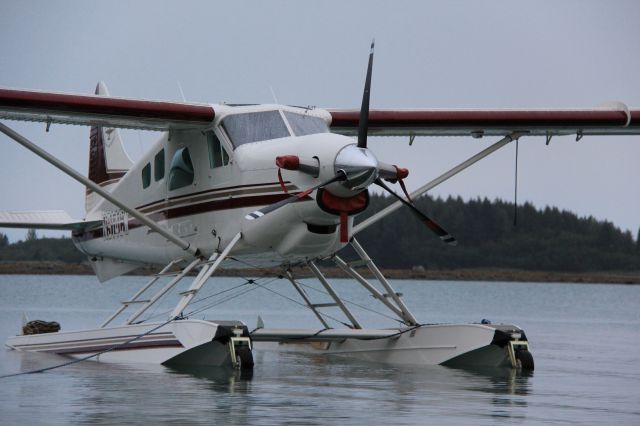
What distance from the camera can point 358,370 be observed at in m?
12.9

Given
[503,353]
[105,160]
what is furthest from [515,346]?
[105,160]

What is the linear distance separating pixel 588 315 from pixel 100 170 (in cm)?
2021

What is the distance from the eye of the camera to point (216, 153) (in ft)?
43.2

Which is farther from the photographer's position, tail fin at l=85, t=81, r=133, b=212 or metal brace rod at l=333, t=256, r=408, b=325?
tail fin at l=85, t=81, r=133, b=212

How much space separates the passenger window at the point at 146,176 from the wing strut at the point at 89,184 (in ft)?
3.84

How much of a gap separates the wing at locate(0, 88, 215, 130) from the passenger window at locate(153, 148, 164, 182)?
3.02ft

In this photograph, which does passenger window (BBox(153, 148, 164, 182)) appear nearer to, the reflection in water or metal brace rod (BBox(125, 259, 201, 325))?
metal brace rod (BBox(125, 259, 201, 325))

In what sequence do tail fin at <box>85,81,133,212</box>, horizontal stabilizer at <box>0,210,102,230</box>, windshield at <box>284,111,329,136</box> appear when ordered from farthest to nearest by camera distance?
tail fin at <box>85,81,133,212</box>, horizontal stabilizer at <box>0,210,102,230</box>, windshield at <box>284,111,329,136</box>

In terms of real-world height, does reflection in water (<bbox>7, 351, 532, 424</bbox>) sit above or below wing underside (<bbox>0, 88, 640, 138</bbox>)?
below

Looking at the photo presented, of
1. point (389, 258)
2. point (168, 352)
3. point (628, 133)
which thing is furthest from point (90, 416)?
point (389, 258)

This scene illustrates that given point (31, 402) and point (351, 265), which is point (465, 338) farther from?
point (31, 402)

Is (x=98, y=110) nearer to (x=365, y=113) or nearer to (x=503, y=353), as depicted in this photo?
(x=365, y=113)

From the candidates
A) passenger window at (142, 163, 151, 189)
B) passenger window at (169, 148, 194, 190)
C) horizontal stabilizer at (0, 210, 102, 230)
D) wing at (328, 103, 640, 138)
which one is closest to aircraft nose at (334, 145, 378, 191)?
wing at (328, 103, 640, 138)

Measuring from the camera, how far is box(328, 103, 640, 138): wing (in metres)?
14.2
